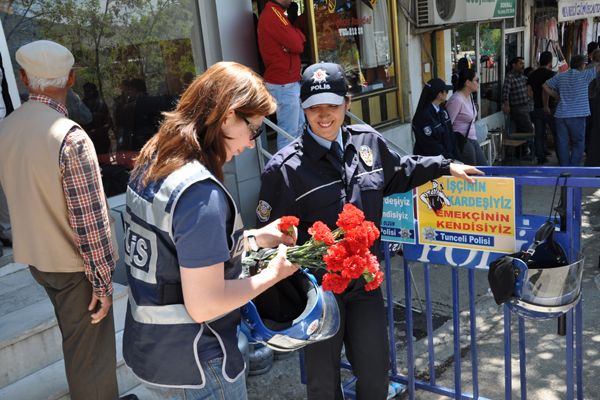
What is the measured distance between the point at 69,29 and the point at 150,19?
93cm

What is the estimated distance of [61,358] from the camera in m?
3.34

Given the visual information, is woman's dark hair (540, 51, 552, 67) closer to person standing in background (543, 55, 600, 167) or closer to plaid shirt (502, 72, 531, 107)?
plaid shirt (502, 72, 531, 107)

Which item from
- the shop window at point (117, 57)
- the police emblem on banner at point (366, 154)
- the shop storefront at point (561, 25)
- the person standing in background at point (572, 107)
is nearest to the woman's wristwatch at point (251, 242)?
the police emblem on banner at point (366, 154)

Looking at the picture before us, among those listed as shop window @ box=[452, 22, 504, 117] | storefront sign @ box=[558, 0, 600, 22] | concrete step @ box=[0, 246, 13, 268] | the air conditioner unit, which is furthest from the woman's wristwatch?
storefront sign @ box=[558, 0, 600, 22]

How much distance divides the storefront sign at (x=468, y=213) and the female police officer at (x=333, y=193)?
11 centimetres

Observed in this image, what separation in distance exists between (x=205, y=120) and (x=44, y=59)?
4.05ft

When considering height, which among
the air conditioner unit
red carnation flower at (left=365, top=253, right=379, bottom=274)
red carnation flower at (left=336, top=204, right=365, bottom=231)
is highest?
the air conditioner unit

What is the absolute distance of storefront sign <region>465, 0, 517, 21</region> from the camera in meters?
9.55

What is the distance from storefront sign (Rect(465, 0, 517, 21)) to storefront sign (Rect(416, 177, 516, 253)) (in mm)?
7503

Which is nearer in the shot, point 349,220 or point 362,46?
point 349,220

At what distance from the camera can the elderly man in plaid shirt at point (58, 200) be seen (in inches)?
99.7

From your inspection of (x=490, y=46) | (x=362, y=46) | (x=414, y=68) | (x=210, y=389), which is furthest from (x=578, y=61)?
(x=210, y=389)

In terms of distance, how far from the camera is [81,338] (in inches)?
107

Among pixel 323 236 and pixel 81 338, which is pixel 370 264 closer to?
pixel 323 236
